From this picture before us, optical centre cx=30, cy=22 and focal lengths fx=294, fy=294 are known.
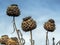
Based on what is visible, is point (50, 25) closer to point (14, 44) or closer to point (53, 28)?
point (53, 28)

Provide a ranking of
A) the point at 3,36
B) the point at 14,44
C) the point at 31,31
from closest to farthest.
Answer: the point at 31,31 < the point at 14,44 < the point at 3,36

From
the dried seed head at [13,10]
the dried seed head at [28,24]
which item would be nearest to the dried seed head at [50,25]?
the dried seed head at [28,24]

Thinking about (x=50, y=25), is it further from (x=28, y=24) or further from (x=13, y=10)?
(x=13, y=10)

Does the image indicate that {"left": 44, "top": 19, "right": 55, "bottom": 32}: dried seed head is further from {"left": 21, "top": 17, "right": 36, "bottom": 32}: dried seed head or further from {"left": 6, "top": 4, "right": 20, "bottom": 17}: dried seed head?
{"left": 6, "top": 4, "right": 20, "bottom": 17}: dried seed head

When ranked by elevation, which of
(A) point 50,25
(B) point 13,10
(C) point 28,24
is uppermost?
(B) point 13,10

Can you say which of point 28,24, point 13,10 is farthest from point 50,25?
point 13,10

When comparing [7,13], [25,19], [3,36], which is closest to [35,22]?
[25,19]

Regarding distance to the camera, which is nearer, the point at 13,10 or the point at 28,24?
the point at 28,24

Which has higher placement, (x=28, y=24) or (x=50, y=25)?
(x=28, y=24)

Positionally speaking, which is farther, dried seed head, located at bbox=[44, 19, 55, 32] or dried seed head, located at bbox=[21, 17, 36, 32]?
dried seed head, located at bbox=[44, 19, 55, 32]

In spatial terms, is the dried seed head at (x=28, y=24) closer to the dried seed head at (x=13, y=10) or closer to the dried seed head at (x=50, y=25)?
the dried seed head at (x=13, y=10)

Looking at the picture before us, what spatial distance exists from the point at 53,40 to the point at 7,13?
4591mm

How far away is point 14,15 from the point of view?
20.9 meters

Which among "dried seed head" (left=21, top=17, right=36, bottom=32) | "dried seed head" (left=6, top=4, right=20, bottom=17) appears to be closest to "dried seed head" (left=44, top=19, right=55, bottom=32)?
"dried seed head" (left=21, top=17, right=36, bottom=32)
